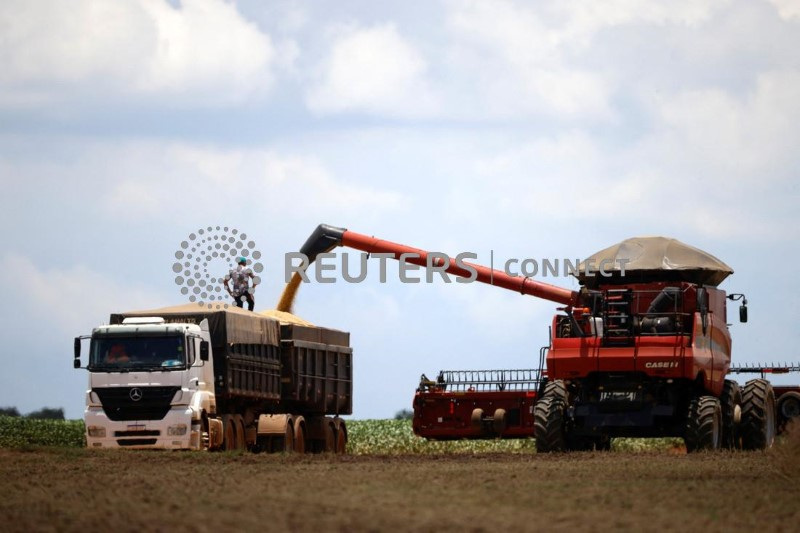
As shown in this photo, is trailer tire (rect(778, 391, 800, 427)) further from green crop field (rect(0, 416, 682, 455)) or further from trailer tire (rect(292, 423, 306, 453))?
trailer tire (rect(292, 423, 306, 453))

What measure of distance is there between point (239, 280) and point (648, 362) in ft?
40.9

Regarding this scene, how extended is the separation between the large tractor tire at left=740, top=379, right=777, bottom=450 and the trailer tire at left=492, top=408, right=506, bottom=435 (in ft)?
18.7

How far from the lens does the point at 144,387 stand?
30359mm

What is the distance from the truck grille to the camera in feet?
99.5

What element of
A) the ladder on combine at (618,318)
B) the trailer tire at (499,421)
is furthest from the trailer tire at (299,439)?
the ladder on combine at (618,318)

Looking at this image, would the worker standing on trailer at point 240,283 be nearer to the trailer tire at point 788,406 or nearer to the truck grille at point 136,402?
the truck grille at point 136,402

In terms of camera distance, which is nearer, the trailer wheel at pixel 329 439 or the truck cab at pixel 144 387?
the truck cab at pixel 144 387

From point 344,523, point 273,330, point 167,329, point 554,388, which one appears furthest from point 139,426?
point 344,523

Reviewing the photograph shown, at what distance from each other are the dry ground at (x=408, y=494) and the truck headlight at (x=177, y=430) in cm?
214

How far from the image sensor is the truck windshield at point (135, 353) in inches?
1198

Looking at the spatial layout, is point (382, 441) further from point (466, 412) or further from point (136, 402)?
point (136, 402)

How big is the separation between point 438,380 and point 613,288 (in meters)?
7.64

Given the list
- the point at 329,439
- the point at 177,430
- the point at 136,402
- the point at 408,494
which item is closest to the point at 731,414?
the point at 177,430

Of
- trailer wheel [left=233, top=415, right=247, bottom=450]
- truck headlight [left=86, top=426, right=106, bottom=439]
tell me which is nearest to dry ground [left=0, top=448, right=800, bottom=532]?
truck headlight [left=86, top=426, right=106, bottom=439]
